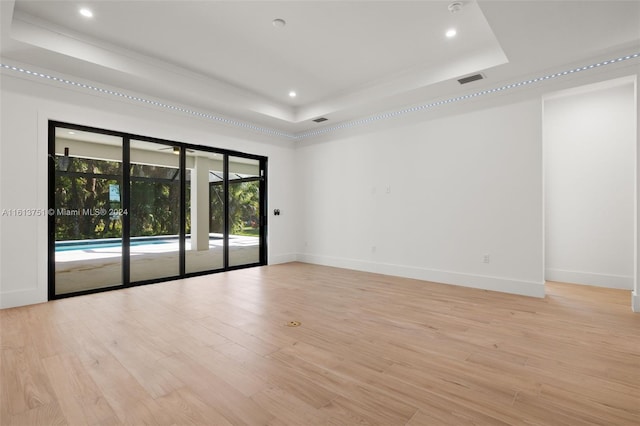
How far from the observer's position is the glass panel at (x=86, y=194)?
4.36 m

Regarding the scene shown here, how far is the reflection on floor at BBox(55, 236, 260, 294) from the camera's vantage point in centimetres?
499

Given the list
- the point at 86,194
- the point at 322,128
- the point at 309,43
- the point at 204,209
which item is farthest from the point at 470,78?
the point at 204,209

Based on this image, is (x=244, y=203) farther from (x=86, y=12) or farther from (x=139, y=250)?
(x=86, y=12)

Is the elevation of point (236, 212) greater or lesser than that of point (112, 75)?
lesser

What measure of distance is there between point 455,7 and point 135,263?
23.4ft

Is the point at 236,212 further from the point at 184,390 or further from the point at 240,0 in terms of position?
the point at 184,390

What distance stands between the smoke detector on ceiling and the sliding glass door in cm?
455

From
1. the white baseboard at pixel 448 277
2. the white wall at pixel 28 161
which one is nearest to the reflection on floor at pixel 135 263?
the white wall at pixel 28 161

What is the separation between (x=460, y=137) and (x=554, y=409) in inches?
161

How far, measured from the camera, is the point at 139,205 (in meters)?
5.16

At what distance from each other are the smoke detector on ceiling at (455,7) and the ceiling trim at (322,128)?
181 centimetres

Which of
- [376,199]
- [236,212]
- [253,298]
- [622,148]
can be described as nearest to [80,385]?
[253,298]

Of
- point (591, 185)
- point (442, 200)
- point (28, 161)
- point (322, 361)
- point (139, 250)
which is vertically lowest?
point (322, 361)

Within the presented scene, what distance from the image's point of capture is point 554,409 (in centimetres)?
184
